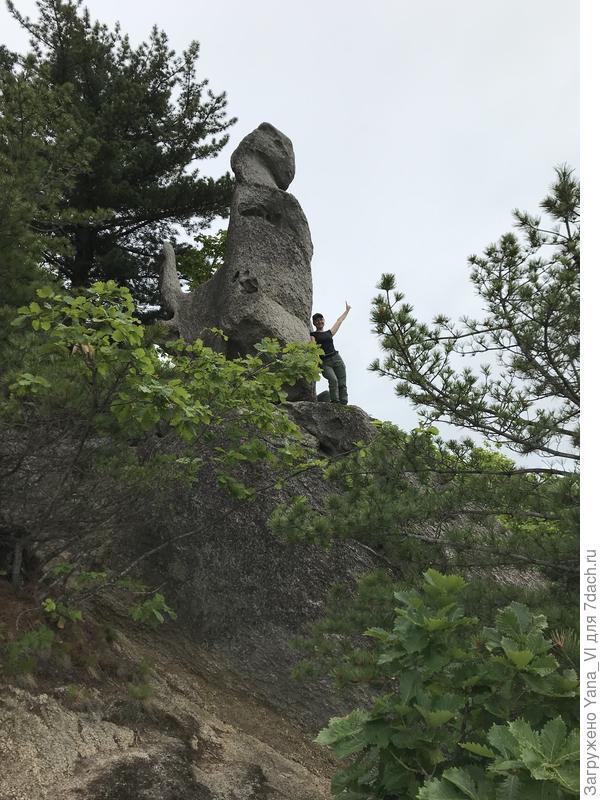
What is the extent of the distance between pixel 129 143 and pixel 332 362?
20.6 feet

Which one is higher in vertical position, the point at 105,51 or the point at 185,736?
the point at 105,51

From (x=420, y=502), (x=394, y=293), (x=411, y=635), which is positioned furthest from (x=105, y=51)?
(x=411, y=635)

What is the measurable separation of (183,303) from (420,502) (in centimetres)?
744

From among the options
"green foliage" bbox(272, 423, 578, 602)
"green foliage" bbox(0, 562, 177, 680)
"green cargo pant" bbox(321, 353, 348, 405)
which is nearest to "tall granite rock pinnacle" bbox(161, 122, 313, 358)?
"green cargo pant" bbox(321, 353, 348, 405)

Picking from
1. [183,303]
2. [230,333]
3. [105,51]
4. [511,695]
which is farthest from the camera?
[105,51]

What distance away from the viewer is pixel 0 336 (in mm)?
5262

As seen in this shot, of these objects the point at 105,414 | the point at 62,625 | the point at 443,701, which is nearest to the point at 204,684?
the point at 62,625

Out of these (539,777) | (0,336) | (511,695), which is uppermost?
(0,336)

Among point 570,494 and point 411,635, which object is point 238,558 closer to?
point 570,494

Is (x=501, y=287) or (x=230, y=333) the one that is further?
(x=230, y=333)

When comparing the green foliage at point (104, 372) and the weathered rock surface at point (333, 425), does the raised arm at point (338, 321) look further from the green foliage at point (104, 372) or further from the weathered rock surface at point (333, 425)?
the green foliage at point (104, 372)

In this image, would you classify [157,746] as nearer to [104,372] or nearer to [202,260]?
[104,372]

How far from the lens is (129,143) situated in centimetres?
1305

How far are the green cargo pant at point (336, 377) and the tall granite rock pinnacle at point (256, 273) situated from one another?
0.55 m
